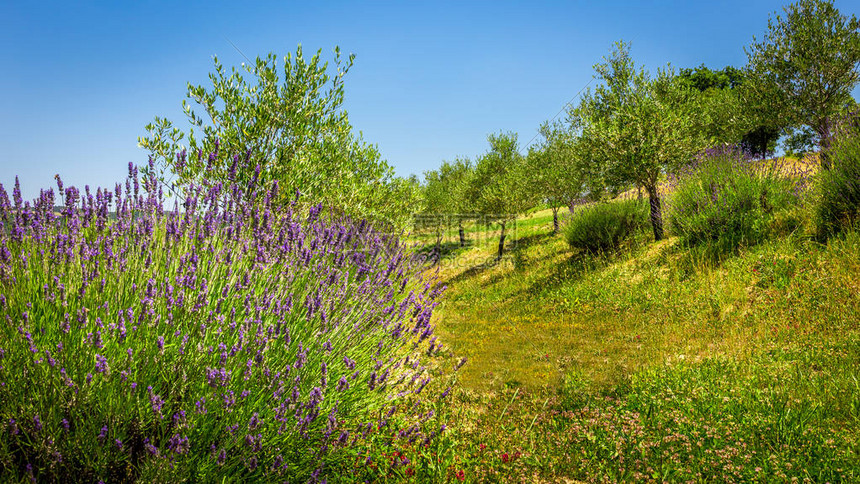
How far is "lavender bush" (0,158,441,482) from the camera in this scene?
1958 mm

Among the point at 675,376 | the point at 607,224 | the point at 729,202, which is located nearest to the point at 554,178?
A: the point at 607,224

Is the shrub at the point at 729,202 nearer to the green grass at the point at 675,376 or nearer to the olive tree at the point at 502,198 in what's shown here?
the green grass at the point at 675,376

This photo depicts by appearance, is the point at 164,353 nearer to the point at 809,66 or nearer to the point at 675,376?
the point at 675,376

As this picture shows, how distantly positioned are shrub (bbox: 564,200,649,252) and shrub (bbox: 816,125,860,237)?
526 cm

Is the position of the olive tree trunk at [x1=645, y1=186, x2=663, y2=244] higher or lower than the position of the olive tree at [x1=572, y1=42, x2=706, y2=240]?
lower

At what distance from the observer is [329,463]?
2.92 m

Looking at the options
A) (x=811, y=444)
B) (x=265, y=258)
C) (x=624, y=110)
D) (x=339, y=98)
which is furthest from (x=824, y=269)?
(x=339, y=98)

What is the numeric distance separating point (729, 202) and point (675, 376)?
6.37m

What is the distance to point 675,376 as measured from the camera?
4516 mm

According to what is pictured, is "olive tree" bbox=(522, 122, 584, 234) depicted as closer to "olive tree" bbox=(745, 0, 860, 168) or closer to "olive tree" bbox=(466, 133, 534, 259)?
"olive tree" bbox=(466, 133, 534, 259)

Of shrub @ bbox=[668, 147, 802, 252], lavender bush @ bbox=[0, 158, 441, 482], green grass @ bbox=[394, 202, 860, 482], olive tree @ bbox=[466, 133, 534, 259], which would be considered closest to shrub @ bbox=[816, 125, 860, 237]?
green grass @ bbox=[394, 202, 860, 482]

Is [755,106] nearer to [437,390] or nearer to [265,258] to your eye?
[437,390]

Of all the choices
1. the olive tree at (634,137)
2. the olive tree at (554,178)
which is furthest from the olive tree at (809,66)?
the olive tree at (554,178)

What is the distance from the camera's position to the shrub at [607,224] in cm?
1268
